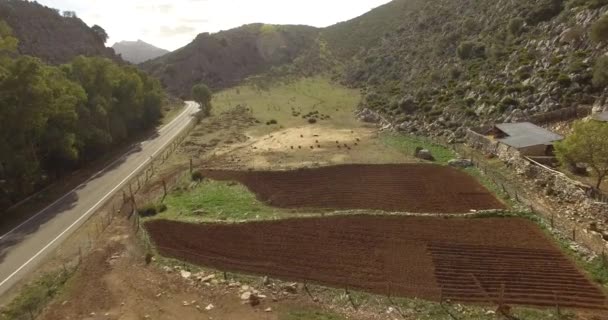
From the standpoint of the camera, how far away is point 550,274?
28219 mm

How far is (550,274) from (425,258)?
780cm

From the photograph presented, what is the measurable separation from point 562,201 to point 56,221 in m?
46.2

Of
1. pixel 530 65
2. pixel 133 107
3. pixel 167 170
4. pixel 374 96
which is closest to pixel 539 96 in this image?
pixel 530 65

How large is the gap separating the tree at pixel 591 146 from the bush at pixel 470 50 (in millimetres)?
52869

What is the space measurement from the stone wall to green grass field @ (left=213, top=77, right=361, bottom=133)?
39.8 m

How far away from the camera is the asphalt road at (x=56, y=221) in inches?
1288

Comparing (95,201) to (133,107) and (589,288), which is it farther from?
(589,288)

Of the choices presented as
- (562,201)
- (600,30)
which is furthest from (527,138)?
(600,30)

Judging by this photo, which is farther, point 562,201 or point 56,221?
point 56,221

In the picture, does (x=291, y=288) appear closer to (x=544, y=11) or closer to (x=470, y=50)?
(x=470, y=50)

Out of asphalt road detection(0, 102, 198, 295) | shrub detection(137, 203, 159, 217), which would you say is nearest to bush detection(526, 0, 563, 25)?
asphalt road detection(0, 102, 198, 295)

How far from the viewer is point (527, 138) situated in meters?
51.7

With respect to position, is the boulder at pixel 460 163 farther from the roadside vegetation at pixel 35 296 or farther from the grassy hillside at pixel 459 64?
the roadside vegetation at pixel 35 296

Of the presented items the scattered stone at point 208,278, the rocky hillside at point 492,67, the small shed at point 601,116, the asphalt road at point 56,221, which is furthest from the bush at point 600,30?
the asphalt road at point 56,221
